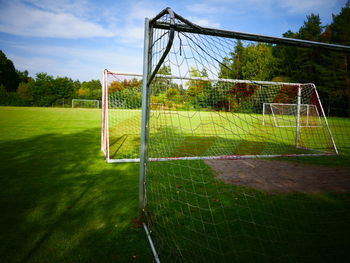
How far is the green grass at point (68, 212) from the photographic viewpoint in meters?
1.76

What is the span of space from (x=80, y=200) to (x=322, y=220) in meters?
3.17

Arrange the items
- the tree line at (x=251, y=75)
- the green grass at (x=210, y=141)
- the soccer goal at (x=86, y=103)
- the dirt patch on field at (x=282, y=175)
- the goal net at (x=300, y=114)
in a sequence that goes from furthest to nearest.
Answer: the soccer goal at (x=86, y=103) < the goal net at (x=300, y=114) < the green grass at (x=210, y=141) < the dirt patch on field at (x=282, y=175) < the tree line at (x=251, y=75)

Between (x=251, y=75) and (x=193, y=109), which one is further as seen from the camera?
(x=251, y=75)

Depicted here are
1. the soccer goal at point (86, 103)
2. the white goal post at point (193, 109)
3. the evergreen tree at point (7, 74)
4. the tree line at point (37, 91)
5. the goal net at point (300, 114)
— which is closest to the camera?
the white goal post at point (193, 109)

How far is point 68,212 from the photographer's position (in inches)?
95.9

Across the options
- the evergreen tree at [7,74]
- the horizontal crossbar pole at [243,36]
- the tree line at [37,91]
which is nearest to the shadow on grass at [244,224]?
the horizontal crossbar pole at [243,36]

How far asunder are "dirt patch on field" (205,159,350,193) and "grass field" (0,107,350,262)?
290 mm

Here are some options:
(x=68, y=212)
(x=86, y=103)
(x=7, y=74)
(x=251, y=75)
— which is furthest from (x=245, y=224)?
(x=7, y=74)

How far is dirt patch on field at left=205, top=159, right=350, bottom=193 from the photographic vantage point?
350cm

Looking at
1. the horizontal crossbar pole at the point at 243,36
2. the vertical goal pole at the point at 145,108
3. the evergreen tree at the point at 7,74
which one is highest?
the evergreen tree at the point at 7,74

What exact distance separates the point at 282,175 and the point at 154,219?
309 cm

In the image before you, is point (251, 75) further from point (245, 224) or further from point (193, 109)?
point (245, 224)

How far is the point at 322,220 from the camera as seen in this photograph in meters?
2.40

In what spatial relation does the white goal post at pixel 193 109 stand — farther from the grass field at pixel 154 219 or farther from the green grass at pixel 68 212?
the grass field at pixel 154 219
